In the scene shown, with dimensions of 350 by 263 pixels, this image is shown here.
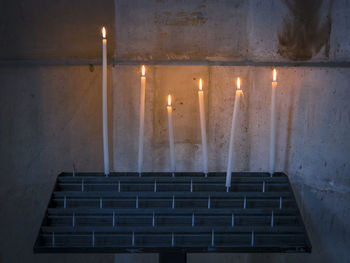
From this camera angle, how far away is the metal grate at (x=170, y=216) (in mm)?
1064

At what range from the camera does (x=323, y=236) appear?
4.98ft

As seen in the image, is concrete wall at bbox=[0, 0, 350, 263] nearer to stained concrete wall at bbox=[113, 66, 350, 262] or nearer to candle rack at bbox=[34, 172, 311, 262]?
stained concrete wall at bbox=[113, 66, 350, 262]

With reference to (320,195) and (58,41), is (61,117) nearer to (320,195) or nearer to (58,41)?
(58,41)

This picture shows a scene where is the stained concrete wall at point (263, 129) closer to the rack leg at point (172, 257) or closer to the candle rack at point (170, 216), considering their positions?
the candle rack at point (170, 216)

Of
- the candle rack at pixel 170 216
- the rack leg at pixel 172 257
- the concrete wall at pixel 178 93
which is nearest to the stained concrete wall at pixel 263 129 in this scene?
the concrete wall at pixel 178 93

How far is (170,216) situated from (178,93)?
56cm

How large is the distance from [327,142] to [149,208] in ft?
2.63

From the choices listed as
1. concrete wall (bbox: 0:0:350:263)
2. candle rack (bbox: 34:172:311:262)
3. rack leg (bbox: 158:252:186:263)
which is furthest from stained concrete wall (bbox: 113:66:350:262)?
rack leg (bbox: 158:252:186:263)

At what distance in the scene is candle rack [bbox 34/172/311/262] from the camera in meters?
1.06

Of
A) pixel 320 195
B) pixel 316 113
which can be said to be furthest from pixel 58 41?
Answer: pixel 320 195

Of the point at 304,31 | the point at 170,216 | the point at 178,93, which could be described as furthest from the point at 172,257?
the point at 304,31

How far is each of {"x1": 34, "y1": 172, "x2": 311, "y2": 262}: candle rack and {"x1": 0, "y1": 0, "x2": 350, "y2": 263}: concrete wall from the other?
0.32 metres

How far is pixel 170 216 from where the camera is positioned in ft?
3.68

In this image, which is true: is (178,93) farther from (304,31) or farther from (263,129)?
(304,31)
